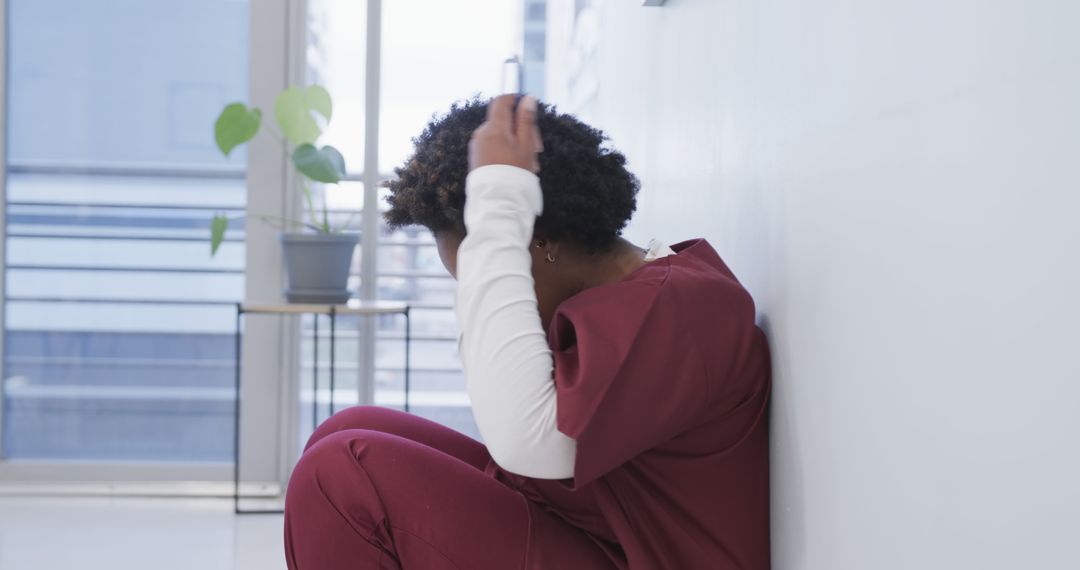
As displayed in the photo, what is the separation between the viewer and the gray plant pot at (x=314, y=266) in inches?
109

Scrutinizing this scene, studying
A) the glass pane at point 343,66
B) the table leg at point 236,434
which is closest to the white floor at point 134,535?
the table leg at point 236,434

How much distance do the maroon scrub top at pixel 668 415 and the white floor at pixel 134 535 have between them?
4.89ft

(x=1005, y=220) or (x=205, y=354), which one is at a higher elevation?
(x=1005, y=220)

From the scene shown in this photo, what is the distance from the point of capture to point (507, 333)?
93 cm

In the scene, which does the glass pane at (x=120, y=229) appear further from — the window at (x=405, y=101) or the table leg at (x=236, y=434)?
the window at (x=405, y=101)

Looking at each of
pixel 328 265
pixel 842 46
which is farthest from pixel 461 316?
pixel 328 265

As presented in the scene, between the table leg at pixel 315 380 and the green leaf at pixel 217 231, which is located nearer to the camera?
the green leaf at pixel 217 231

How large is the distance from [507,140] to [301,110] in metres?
1.95

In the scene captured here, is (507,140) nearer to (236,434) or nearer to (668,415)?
(668,415)

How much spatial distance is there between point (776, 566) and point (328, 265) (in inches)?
77.4

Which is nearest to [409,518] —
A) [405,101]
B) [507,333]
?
[507,333]

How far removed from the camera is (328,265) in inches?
109

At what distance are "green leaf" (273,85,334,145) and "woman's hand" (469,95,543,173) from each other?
6.22ft

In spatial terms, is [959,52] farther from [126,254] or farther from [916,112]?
[126,254]
